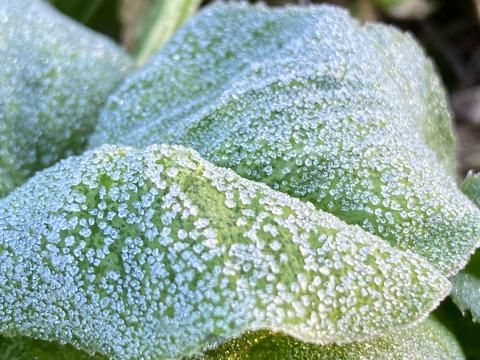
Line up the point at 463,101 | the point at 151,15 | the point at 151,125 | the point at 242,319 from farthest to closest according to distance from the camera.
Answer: the point at 463,101
the point at 151,15
the point at 151,125
the point at 242,319

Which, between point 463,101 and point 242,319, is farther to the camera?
point 463,101

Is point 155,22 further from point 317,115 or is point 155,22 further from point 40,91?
point 317,115

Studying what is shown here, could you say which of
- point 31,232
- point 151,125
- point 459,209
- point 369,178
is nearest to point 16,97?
point 151,125

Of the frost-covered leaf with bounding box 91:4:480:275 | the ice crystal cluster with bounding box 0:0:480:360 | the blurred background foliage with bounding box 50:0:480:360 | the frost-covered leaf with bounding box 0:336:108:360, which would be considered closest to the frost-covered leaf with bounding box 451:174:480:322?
the ice crystal cluster with bounding box 0:0:480:360

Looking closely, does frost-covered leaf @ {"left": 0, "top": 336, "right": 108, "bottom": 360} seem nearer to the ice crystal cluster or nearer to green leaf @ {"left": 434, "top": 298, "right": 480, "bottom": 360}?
the ice crystal cluster

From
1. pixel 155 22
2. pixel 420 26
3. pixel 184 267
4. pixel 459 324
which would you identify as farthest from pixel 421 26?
pixel 184 267

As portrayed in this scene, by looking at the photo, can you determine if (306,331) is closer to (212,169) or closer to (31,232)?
(212,169)

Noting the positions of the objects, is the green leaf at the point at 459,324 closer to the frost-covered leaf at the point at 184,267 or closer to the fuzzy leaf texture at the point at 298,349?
the fuzzy leaf texture at the point at 298,349

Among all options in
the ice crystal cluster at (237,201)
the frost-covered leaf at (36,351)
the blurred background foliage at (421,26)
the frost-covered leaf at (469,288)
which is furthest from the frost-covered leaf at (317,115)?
the blurred background foliage at (421,26)
